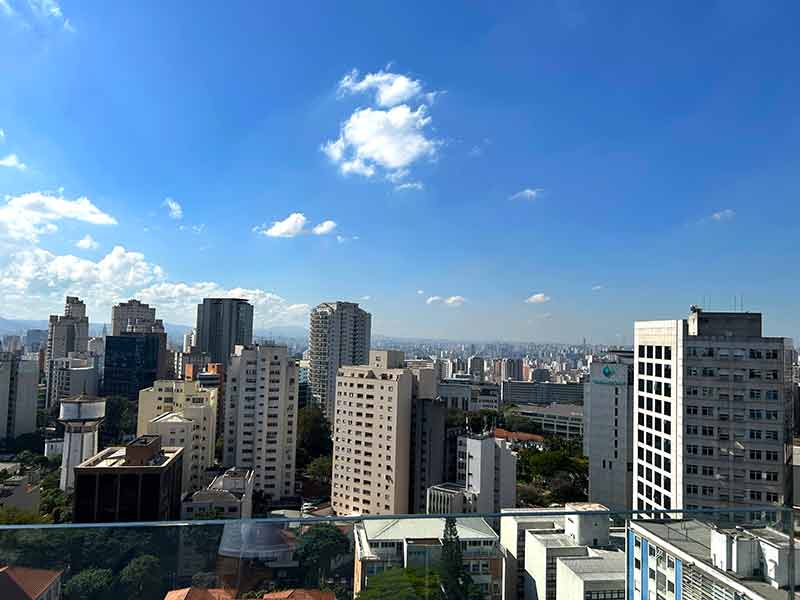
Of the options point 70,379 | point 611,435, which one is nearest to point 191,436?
point 611,435

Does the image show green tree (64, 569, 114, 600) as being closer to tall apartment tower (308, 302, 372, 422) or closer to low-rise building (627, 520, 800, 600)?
low-rise building (627, 520, 800, 600)

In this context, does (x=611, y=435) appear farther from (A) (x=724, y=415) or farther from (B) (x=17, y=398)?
(B) (x=17, y=398)

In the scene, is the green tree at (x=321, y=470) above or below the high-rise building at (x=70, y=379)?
below

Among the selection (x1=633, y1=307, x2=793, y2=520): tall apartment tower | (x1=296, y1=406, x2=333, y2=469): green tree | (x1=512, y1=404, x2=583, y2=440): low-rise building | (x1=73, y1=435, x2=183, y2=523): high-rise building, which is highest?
(x1=633, y1=307, x2=793, y2=520): tall apartment tower

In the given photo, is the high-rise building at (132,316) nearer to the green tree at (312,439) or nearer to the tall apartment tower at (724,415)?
the green tree at (312,439)

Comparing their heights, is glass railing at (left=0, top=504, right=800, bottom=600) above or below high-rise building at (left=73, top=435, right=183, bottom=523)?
above

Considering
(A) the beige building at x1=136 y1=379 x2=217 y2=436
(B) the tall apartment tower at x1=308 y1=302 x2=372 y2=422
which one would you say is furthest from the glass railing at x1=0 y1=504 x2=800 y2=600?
(B) the tall apartment tower at x1=308 y1=302 x2=372 y2=422

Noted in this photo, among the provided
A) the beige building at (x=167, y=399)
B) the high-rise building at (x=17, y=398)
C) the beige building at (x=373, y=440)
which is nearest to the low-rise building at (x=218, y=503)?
the beige building at (x=373, y=440)
